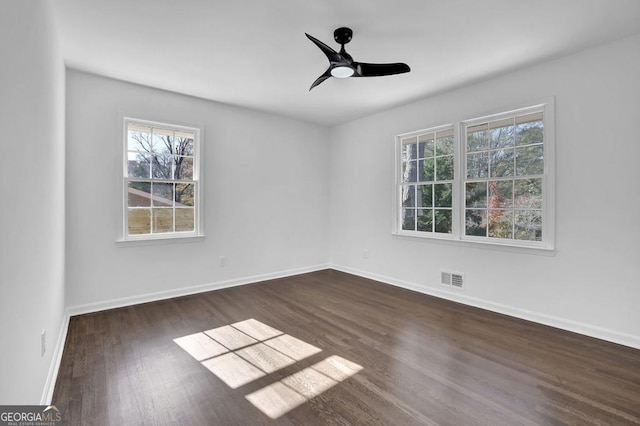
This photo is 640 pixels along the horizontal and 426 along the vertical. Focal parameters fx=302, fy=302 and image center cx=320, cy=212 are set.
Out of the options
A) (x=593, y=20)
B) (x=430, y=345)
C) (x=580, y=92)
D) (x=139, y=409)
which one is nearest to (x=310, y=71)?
(x=593, y=20)

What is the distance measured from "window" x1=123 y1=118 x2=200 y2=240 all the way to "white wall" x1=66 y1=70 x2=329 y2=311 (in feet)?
0.45

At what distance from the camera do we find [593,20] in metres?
2.47

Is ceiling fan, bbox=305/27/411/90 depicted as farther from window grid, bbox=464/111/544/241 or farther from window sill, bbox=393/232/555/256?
window sill, bbox=393/232/555/256

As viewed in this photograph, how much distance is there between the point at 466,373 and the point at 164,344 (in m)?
2.55

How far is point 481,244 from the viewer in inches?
147

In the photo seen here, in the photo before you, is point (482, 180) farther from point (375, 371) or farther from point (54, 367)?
point (54, 367)

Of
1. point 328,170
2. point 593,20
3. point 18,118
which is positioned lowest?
point 18,118

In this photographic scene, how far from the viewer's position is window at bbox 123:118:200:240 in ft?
12.5

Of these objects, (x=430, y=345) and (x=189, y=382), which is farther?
(x=430, y=345)

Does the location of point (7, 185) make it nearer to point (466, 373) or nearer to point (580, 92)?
point (466, 373)

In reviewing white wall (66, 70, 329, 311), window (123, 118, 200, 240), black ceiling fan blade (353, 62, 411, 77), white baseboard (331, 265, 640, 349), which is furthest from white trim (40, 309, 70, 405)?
white baseboard (331, 265, 640, 349)

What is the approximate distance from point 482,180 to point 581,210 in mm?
1023

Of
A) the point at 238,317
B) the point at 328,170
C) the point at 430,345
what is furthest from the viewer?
the point at 328,170

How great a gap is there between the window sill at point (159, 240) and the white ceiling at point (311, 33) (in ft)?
6.39
